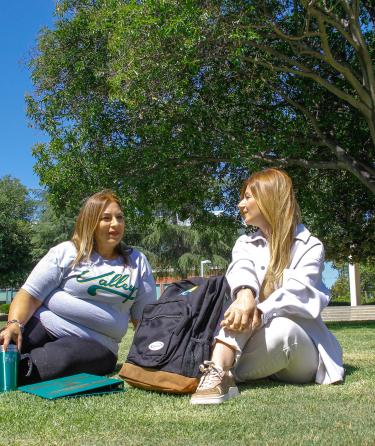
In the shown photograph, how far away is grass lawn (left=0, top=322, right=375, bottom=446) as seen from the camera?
255cm

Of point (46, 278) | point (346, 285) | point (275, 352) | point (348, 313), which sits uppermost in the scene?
point (46, 278)

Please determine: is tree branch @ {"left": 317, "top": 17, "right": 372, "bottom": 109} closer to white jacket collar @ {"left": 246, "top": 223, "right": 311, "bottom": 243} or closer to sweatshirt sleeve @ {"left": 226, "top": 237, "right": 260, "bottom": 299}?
white jacket collar @ {"left": 246, "top": 223, "right": 311, "bottom": 243}

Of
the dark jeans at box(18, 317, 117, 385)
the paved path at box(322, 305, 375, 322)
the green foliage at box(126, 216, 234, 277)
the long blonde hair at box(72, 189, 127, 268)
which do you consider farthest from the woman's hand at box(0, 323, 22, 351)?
the green foliage at box(126, 216, 234, 277)

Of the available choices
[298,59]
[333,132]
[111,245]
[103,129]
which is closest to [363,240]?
[333,132]

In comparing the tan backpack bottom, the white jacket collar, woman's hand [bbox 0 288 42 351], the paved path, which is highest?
the white jacket collar

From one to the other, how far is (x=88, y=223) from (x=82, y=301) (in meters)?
0.59

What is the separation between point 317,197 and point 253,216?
12.2 m

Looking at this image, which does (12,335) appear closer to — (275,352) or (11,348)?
(11,348)

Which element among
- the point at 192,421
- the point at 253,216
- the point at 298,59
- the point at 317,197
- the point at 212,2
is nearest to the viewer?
the point at 192,421

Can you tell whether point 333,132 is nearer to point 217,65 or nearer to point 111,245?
point 217,65

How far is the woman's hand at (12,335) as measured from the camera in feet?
13.3

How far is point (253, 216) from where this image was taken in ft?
13.0

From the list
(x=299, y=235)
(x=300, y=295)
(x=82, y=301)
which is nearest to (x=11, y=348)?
(x=82, y=301)

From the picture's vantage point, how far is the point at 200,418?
2926 millimetres
